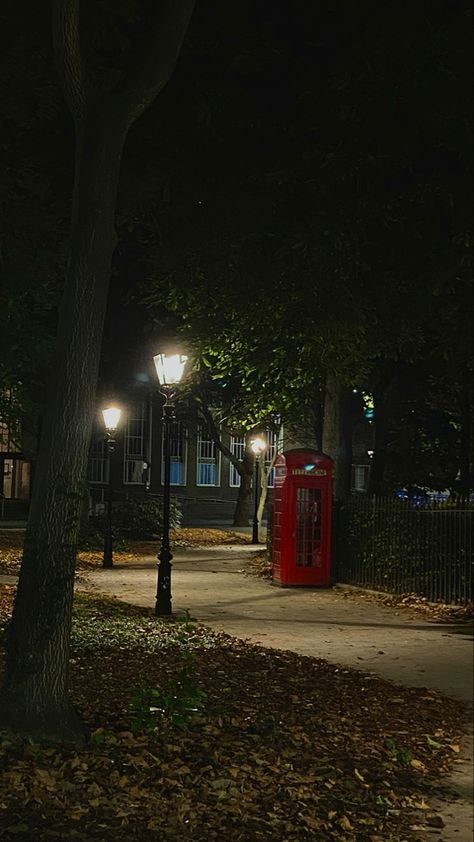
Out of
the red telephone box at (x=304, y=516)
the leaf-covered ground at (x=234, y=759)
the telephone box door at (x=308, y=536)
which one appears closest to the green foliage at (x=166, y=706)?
the leaf-covered ground at (x=234, y=759)

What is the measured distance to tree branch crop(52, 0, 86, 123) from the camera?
22.6 ft

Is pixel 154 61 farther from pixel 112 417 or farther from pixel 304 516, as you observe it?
pixel 112 417

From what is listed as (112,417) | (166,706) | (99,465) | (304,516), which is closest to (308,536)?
(304,516)

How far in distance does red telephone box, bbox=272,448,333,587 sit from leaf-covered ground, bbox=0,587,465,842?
923 centimetres

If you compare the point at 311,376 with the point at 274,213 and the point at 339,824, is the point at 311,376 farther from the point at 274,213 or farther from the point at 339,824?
the point at 339,824

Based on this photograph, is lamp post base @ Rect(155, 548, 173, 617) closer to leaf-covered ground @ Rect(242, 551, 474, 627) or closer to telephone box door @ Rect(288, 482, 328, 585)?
leaf-covered ground @ Rect(242, 551, 474, 627)

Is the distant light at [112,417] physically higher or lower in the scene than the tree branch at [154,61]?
lower

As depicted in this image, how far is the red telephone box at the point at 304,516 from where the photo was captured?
19.0 metres

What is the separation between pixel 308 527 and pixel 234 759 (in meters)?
13.1

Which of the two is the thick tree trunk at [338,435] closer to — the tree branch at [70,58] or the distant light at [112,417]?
the distant light at [112,417]

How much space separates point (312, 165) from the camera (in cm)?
1297

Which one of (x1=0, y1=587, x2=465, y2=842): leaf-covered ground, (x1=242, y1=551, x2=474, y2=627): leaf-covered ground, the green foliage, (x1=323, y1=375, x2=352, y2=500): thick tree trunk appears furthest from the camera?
(x1=323, y1=375, x2=352, y2=500): thick tree trunk

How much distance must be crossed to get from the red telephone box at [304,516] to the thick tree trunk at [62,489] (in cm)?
1253

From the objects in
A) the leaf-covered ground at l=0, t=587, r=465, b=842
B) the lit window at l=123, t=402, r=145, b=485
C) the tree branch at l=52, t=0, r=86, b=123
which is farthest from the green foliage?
the lit window at l=123, t=402, r=145, b=485
